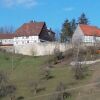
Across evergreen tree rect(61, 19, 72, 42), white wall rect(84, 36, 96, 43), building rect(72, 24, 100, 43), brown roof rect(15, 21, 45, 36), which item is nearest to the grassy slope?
brown roof rect(15, 21, 45, 36)

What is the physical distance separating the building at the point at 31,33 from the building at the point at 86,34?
6.74 metres

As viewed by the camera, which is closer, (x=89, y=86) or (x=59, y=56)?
(x=89, y=86)

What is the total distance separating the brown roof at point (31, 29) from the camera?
102312mm

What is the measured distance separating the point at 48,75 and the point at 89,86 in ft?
31.8

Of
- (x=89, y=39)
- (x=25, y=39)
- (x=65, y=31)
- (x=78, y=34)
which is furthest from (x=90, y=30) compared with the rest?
(x=25, y=39)

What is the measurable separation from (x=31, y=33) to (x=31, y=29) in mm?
2195

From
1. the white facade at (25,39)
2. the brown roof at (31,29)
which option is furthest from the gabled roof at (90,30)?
the white facade at (25,39)

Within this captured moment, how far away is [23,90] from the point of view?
67.3 m

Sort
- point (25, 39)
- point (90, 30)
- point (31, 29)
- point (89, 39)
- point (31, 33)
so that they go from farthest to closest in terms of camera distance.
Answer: point (31, 29) < point (25, 39) < point (31, 33) < point (90, 30) < point (89, 39)

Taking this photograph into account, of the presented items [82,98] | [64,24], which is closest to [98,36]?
[64,24]

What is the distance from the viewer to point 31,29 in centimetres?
10394

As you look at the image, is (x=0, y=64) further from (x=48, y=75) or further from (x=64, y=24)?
(x=64, y=24)

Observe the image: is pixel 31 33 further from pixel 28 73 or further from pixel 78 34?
pixel 28 73

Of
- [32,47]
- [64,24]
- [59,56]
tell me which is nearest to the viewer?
[59,56]
